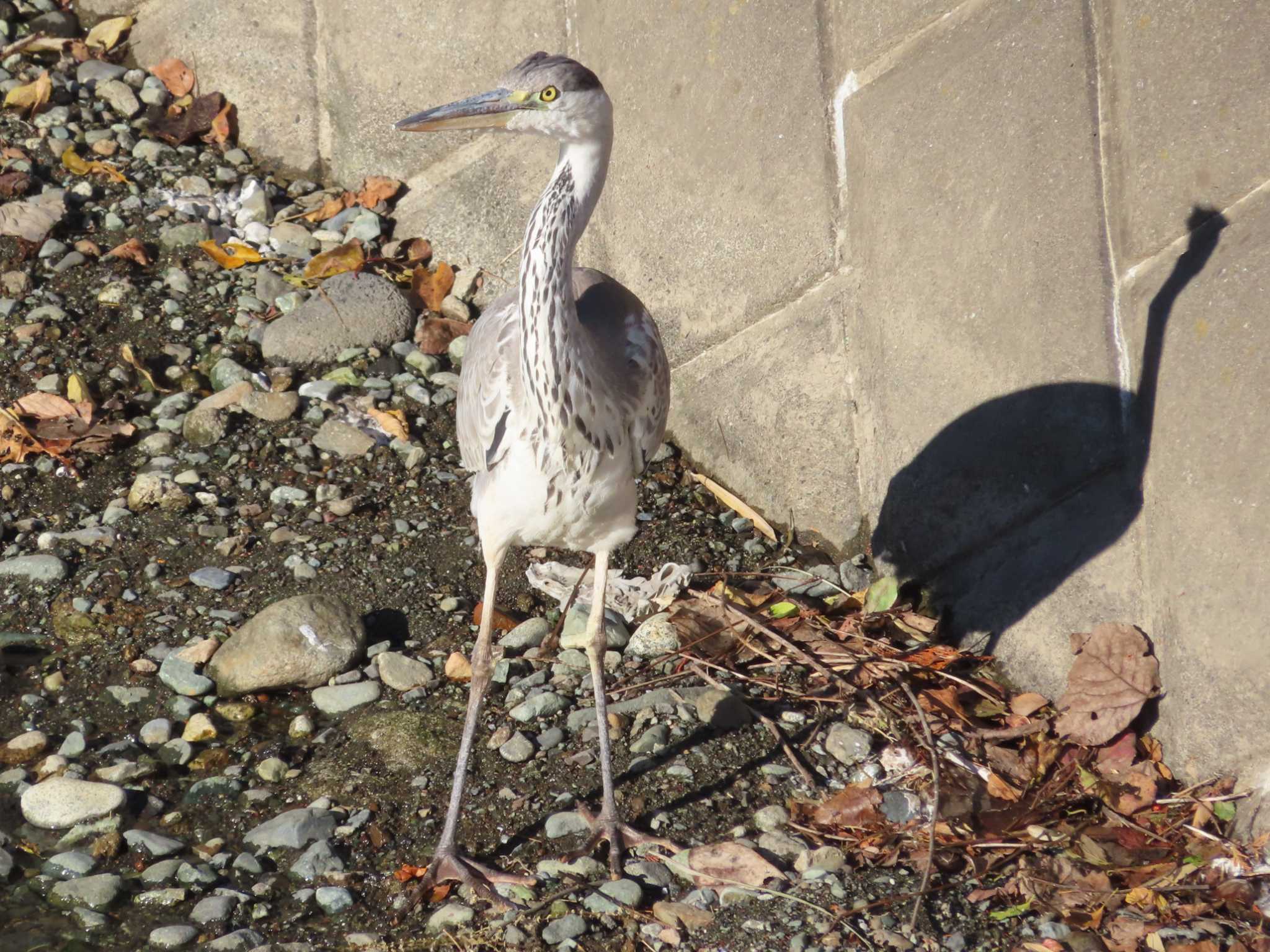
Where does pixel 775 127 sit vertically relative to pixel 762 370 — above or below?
above

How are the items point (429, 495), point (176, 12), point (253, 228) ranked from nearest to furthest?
point (429, 495), point (253, 228), point (176, 12)

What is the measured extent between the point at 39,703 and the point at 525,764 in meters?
1.52

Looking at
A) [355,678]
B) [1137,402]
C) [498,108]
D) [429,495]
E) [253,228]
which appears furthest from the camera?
[253,228]

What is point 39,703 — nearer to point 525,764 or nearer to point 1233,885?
point 525,764

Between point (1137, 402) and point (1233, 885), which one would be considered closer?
point (1233, 885)

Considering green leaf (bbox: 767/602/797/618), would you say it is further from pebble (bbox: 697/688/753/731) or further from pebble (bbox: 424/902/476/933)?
pebble (bbox: 424/902/476/933)

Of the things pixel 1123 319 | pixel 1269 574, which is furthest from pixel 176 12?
pixel 1269 574

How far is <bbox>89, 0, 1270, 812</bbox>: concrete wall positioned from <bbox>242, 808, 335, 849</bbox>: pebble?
→ 2178 millimetres

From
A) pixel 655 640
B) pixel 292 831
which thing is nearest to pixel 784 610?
pixel 655 640

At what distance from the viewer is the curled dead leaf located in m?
6.71

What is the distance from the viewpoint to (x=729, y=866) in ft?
11.8

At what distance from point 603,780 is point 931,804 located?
951mm

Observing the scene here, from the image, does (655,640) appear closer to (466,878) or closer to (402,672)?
(402,672)

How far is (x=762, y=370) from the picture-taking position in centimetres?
505
